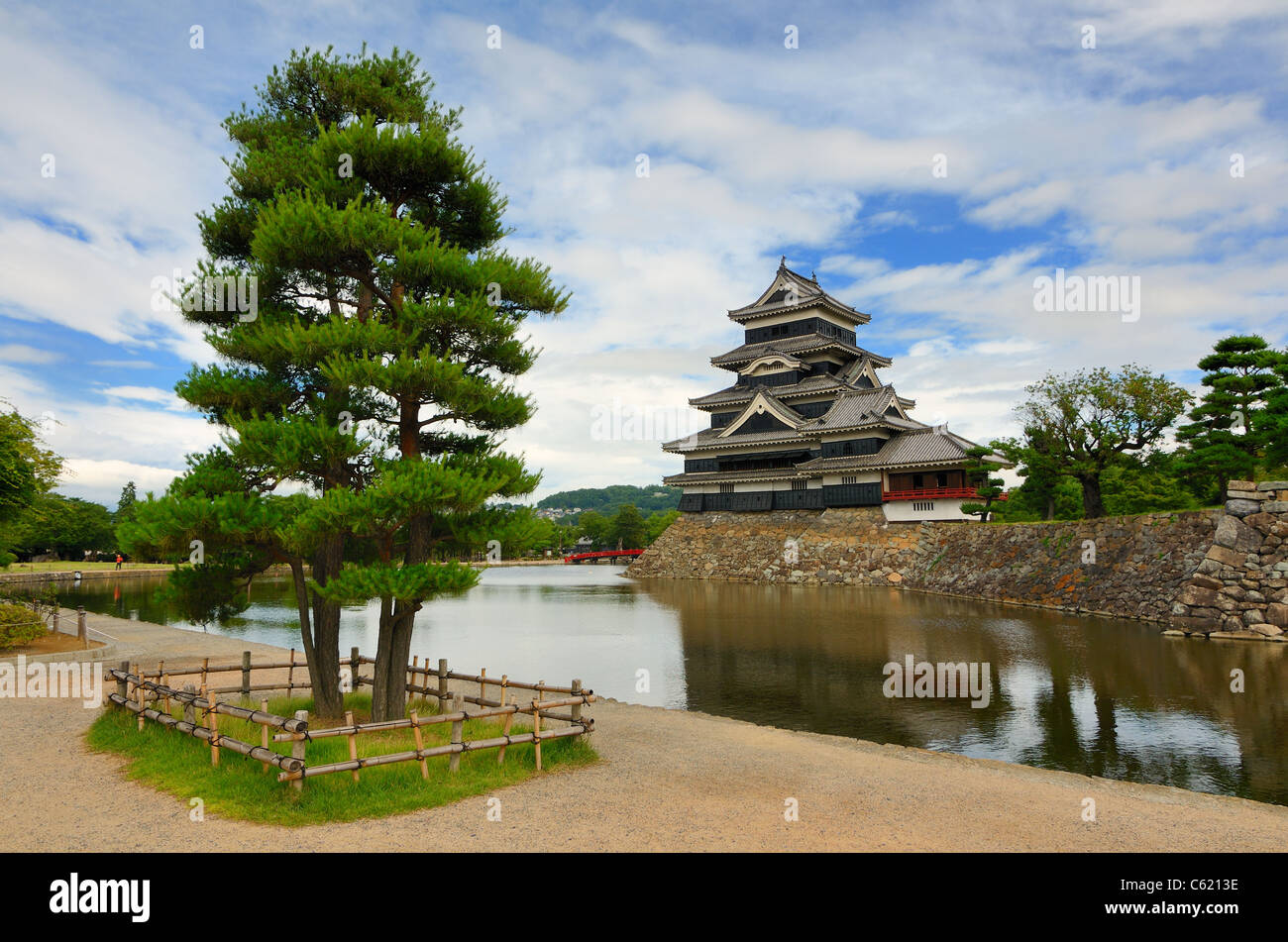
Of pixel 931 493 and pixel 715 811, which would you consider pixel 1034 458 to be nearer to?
pixel 931 493

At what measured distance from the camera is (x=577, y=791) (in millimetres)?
8531

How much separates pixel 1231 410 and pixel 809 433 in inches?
902

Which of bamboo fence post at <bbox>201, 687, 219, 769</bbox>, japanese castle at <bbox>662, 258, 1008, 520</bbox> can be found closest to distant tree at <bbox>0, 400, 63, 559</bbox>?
bamboo fence post at <bbox>201, 687, 219, 769</bbox>

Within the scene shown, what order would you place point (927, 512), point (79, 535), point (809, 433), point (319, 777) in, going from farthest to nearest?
point (79, 535) → point (809, 433) → point (927, 512) → point (319, 777)

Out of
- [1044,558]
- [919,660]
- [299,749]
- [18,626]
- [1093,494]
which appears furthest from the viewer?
[1093,494]

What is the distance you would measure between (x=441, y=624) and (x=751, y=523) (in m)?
24.3

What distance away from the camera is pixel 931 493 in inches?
1608

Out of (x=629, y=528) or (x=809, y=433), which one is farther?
(x=629, y=528)

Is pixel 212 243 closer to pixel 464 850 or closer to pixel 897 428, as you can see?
pixel 464 850

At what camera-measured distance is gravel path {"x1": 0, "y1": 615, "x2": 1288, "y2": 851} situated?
697 cm

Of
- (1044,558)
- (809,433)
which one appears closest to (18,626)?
(1044,558)

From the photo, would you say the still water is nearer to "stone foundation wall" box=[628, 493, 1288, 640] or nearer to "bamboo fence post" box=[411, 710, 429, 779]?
"stone foundation wall" box=[628, 493, 1288, 640]

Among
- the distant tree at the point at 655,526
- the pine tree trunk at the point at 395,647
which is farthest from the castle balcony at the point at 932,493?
the distant tree at the point at 655,526

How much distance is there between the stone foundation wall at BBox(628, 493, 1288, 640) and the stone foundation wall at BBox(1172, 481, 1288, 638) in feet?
0.10
